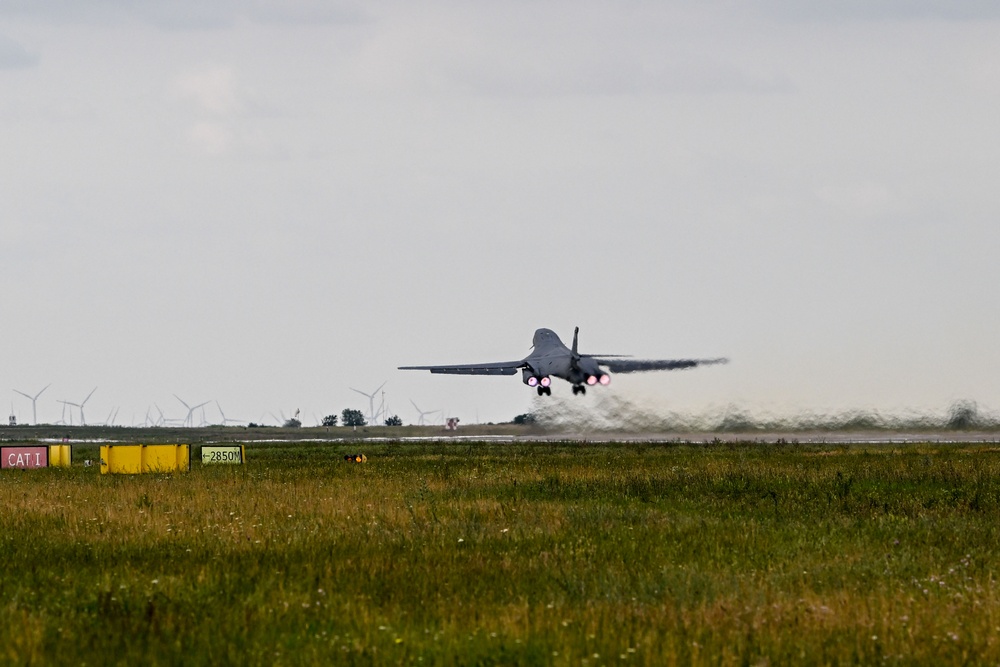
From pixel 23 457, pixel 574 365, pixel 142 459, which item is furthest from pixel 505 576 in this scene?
pixel 574 365

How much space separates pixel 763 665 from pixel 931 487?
24008 millimetres

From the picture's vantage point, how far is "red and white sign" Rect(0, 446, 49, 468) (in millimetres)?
52781

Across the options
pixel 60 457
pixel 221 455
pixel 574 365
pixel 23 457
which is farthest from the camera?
pixel 574 365

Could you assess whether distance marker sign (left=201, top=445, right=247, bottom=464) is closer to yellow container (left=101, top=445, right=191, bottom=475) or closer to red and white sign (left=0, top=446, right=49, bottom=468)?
red and white sign (left=0, top=446, right=49, bottom=468)

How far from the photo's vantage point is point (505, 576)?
1703cm

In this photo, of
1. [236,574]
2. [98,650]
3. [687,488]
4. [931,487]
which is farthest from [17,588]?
[931,487]

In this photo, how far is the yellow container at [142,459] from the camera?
149 ft

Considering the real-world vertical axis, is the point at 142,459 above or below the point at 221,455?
above

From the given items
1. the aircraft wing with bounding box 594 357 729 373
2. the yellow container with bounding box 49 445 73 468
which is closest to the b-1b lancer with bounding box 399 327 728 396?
the aircraft wing with bounding box 594 357 729 373

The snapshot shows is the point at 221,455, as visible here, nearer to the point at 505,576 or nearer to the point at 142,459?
the point at 142,459

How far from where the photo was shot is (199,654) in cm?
1188

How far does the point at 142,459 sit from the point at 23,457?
403 inches

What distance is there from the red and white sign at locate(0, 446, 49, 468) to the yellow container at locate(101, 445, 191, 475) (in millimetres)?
8780

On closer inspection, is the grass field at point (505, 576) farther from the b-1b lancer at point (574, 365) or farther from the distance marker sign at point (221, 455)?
the b-1b lancer at point (574, 365)
